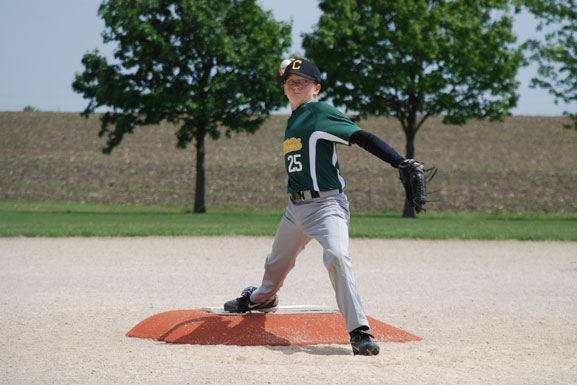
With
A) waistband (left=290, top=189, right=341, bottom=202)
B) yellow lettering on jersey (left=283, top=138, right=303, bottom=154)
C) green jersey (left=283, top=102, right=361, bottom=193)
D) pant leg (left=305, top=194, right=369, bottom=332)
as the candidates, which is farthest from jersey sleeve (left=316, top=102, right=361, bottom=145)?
pant leg (left=305, top=194, right=369, bottom=332)

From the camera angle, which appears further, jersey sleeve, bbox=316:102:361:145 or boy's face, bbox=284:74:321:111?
boy's face, bbox=284:74:321:111

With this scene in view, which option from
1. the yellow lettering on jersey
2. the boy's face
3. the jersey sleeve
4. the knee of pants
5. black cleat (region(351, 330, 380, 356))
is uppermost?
the boy's face

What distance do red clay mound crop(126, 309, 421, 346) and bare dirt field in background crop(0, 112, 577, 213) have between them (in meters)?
27.4

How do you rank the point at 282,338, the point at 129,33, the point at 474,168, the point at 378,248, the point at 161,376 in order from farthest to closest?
the point at 474,168 < the point at 129,33 < the point at 378,248 < the point at 282,338 < the point at 161,376

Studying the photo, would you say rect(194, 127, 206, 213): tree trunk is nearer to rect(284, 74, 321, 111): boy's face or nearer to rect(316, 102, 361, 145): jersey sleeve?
rect(284, 74, 321, 111): boy's face

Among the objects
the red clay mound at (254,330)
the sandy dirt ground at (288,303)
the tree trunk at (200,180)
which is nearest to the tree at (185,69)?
the tree trunk at (200,180)

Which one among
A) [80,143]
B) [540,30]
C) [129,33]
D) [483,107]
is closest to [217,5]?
[129,33]

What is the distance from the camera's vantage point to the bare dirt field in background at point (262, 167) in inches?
1438

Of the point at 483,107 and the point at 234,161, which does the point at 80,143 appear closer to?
the point at 234,161

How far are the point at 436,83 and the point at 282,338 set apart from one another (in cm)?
2466

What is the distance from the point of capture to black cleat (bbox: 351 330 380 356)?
4.98 metres

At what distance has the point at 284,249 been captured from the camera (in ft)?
18.2

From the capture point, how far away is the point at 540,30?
31188 millimetres

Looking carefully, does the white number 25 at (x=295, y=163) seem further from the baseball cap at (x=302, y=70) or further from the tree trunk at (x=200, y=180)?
the tree trunk at (x=200, y=180)
